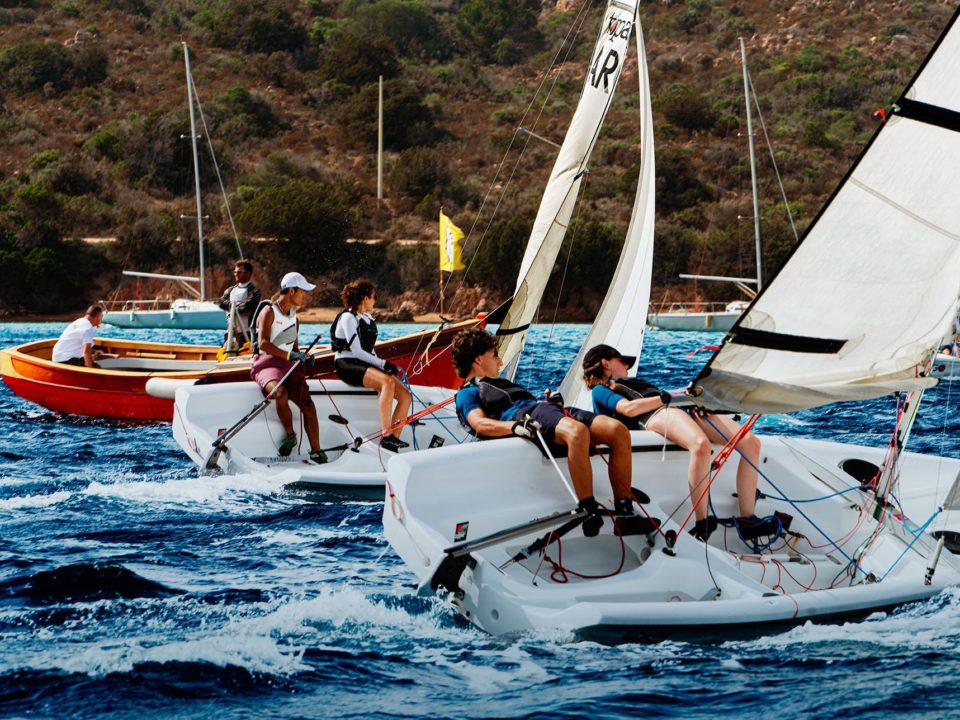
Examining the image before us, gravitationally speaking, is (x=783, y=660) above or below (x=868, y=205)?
below

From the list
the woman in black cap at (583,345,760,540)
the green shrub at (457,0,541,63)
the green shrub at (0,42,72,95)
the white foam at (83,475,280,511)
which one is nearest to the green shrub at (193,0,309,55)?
the green shrub at (0,42,72,95)

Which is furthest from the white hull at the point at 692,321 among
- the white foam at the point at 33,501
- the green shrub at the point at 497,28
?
the green shrub at the point at 497,28

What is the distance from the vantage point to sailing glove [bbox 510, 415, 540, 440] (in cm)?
609

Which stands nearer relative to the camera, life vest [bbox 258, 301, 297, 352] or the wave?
the wave

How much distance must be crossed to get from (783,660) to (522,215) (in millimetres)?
39857

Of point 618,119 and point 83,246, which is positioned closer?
point 83,246

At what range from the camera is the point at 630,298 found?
1013cm

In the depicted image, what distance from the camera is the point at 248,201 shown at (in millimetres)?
47469

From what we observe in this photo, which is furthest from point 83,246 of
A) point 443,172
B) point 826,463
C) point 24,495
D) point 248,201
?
point 826,463

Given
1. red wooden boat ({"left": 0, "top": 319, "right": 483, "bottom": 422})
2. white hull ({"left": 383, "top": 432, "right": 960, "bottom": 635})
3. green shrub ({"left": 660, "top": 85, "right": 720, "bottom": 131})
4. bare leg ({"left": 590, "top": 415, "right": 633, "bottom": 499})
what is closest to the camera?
white hull ({"left": 383, "top": 432, "right": 960, "bottom": 635})

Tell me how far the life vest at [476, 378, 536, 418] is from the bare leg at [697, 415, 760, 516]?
42.8 inches

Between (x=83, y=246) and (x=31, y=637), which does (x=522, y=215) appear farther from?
(x=31, y=637)

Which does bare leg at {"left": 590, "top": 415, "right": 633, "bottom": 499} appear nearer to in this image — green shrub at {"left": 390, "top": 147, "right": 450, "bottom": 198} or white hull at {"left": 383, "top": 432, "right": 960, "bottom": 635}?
white hull at {"left": 383, "top": 432, "right": 960, "bottom": 635}

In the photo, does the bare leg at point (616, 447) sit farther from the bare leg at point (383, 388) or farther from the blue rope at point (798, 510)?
the bare leg at point (383, 388)
